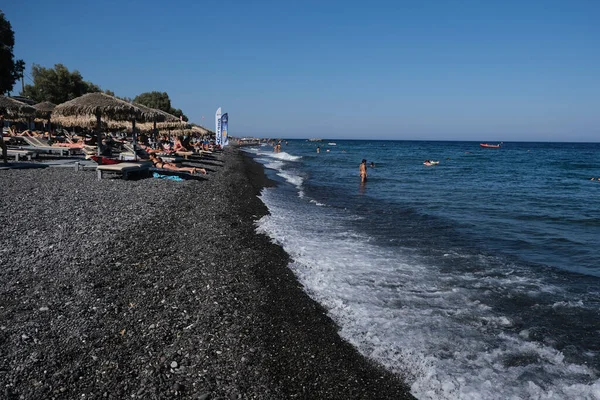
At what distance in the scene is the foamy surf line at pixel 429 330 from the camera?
395 centimetres

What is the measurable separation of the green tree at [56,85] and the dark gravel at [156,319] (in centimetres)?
3755

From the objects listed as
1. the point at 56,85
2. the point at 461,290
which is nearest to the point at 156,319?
the point at 461,290

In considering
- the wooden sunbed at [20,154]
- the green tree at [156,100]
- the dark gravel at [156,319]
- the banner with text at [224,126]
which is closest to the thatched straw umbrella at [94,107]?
the wooden sunbed at [20,154]

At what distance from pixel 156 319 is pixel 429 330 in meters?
3.55

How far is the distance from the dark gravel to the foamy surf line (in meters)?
0.38

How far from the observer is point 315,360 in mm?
4023

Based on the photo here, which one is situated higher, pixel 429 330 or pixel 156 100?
pixel 156 100

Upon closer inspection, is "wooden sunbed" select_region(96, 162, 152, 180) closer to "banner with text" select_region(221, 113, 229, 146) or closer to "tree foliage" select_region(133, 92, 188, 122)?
"banner with text" select_region(221, 113, 229, 146)

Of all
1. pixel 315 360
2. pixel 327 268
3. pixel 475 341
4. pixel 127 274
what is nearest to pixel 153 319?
pixel 127 274

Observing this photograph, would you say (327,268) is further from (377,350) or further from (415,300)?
(377,350)

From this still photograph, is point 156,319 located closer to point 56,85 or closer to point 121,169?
point 121,169

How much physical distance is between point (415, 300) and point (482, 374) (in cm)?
184

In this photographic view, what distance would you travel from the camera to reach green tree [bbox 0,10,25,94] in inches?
1062

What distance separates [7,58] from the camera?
27.8 meters
